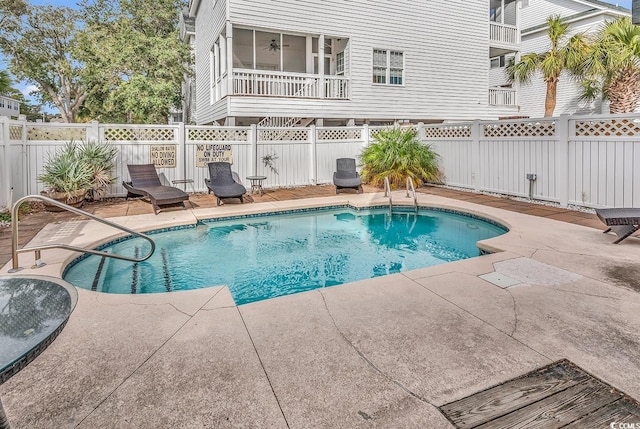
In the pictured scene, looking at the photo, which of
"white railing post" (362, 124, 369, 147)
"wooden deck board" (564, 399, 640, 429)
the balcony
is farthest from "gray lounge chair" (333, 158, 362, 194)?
the balcony

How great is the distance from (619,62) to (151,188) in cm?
1400

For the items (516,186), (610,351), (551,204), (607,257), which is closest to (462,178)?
(516,186)

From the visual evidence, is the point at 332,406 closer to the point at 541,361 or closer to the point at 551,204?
the point at 541,361

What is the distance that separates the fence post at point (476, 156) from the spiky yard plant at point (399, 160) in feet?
4.67

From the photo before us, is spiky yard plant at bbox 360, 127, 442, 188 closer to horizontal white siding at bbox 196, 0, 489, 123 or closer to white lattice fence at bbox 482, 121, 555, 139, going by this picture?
white lattice fence at bbox 482, 121, 555, 139

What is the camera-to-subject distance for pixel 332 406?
7.07 feet

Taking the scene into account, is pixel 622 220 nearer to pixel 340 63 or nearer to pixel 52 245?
pixel 52 245

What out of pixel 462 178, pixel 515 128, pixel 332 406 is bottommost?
pixel 332 406

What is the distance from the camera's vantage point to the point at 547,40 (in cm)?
1875

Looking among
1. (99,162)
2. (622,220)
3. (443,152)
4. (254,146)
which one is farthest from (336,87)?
(622,220)

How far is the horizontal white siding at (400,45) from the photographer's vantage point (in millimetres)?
13164

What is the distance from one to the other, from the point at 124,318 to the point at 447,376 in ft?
8.47

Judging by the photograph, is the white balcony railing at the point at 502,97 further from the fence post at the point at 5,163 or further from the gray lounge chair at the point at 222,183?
the fence post at the point at 5,163

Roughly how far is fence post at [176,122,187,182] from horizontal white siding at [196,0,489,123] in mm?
2620
